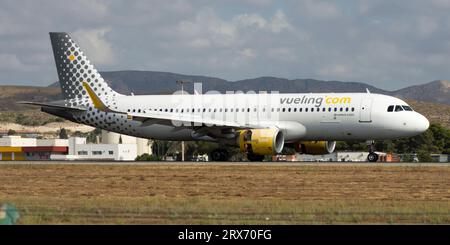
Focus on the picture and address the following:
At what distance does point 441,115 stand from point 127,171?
470 ft

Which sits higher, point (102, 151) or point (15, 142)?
point (15, 142)

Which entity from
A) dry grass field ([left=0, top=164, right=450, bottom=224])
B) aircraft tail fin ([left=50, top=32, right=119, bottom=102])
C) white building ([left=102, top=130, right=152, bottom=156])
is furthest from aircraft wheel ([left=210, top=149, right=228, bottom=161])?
white building ([left=102, top=130, right=152, bottom=156])

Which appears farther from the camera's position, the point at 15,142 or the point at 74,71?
the point at 15,142

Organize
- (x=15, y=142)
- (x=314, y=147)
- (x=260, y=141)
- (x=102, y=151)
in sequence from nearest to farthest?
1. (x=260, y=141)
2. (x=314, y=147)
3. (x=102, y=151)
4. (x=15, y=142)

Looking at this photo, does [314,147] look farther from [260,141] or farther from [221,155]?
[260,141]

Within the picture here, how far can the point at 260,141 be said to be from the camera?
49.6m

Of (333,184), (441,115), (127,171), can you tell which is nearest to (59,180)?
(127,171)

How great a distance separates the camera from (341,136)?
50.9 meters

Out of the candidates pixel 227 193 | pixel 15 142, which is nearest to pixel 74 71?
pixel 227 193

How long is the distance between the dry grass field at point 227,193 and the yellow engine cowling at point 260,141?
10.1ft

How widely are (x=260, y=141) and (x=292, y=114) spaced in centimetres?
330

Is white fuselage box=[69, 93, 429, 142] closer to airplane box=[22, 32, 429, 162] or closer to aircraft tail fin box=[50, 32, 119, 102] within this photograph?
airplane box=[22, 32, 429, 162]

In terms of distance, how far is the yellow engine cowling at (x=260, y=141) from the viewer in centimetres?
4944
